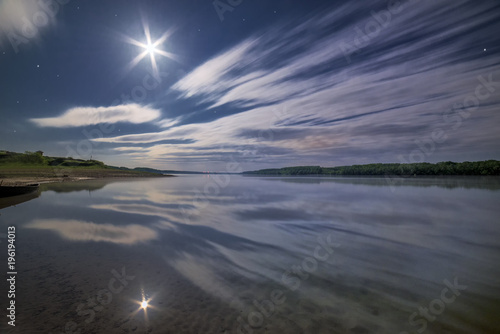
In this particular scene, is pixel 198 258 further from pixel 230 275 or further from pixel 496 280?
pixel 496 280

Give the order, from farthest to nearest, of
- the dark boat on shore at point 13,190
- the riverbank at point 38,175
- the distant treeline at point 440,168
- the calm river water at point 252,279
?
1. the distant treeline at point 440,168
2. the riverbank at point 38,175
3. the dark boat on shore at point 13,190
4. the calm river water at point 252,279

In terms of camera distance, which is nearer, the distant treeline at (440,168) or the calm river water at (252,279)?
the calm river water at (252,279)

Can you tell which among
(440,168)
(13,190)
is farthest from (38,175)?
(440,168)

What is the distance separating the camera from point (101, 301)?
5.84 meters

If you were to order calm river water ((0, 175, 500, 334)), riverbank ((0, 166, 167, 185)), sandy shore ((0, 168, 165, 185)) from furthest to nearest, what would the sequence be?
riverbank ((0, 166, 167, 185))
sandy shore ((0, 168, 165, 185))
calm river water ((0, 175, 500, 334))

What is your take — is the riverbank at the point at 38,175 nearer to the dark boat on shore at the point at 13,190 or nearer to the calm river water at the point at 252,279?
the dark boat on shore at the point at 13,190

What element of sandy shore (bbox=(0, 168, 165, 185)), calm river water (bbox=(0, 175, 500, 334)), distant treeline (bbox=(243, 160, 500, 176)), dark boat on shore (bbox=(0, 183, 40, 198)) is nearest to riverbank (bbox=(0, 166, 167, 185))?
sandy shore (bbox=(0, 168, 165, 185))

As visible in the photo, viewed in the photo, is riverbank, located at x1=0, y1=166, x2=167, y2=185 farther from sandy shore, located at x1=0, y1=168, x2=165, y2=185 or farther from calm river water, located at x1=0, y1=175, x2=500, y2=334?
calm river water, located at x1=0, y1=175, x2=500, y2=334

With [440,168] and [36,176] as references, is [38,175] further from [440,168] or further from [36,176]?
[440,168]

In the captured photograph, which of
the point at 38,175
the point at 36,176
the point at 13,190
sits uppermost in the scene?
the point at 13,190

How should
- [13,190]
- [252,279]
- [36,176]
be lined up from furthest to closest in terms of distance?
[36,176]
[13,190]
[252,279]

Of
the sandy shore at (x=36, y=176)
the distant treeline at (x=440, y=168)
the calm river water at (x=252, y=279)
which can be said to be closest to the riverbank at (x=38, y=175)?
the sandy shore at (x=36, y=176)

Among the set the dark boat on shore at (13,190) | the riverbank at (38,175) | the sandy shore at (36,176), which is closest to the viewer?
the dark boat on shore at (13,190)

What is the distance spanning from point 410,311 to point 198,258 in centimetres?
769
